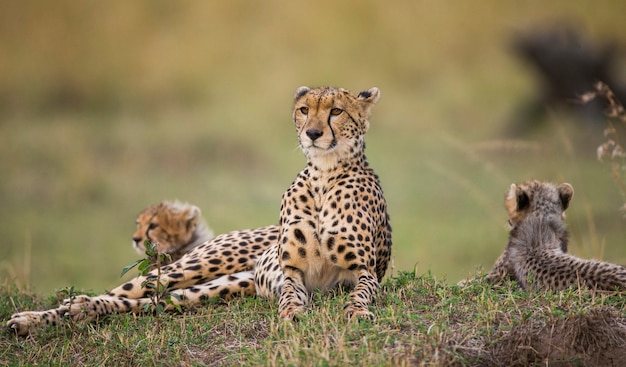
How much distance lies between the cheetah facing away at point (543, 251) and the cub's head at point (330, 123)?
90 centimetres

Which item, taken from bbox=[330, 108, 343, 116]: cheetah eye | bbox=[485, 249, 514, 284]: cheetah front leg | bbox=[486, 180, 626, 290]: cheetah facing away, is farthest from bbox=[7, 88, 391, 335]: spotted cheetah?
bbox=[486, 180, 626, 290]: cheetah facing away

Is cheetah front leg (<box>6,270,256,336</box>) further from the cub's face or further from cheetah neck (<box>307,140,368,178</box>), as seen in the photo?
the cub's face

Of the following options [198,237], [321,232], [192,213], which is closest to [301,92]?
[321,232]

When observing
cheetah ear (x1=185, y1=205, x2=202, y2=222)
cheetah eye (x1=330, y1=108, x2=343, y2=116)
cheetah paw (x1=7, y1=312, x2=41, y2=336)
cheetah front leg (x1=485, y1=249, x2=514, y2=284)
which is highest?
cheetah eye (x1=330, y1=108, x2=343, y2=116)

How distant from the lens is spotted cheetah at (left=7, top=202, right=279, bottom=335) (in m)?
5.16

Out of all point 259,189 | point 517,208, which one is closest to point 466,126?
point 259,189

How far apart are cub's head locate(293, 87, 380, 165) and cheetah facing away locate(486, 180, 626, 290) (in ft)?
2.94

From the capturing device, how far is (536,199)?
545 cm

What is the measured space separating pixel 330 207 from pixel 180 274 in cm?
97

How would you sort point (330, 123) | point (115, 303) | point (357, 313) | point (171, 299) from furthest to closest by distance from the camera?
point (115, 303), point (171, 299), point (330, 123), point (357, 313)

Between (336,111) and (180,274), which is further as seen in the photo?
(180,274)

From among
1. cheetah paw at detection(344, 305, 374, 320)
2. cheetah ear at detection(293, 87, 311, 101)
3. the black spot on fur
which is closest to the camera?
cheetah paw at detection(344, 305, 374, 320)

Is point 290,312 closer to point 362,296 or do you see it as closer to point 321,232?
point 362,296

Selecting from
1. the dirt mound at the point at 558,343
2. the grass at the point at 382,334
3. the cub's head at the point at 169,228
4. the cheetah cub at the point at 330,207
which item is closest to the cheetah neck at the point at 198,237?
the cub's head at the point at 169,228
